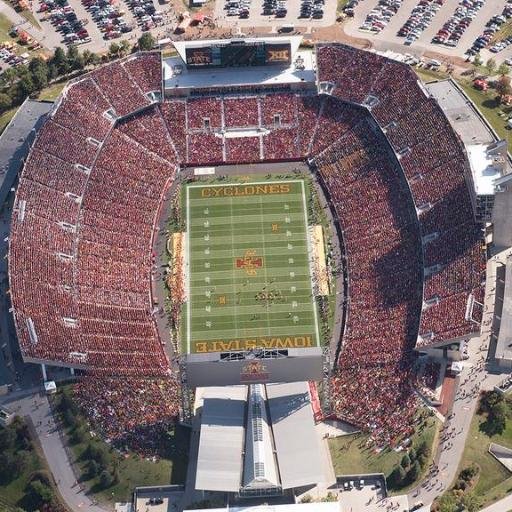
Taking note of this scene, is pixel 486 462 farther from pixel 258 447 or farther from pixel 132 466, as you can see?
pixel 132 466

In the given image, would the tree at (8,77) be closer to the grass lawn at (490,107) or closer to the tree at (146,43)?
the tree at (146,43)

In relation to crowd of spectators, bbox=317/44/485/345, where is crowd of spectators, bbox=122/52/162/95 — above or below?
above

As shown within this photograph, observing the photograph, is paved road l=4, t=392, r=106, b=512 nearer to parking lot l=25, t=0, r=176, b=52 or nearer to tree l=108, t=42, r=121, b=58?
tree l=108, t=42, r=121, b=58

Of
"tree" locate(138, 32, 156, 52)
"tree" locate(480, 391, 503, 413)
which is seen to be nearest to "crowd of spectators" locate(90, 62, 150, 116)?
"tree" locate(138, 32, 156, 52)

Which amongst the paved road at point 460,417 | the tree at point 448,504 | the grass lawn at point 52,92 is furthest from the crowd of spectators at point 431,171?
the grass lawn at point 52,92

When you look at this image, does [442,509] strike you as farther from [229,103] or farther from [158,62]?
[158,62]

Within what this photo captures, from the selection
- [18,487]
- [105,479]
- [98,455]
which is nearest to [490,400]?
[105,479]
